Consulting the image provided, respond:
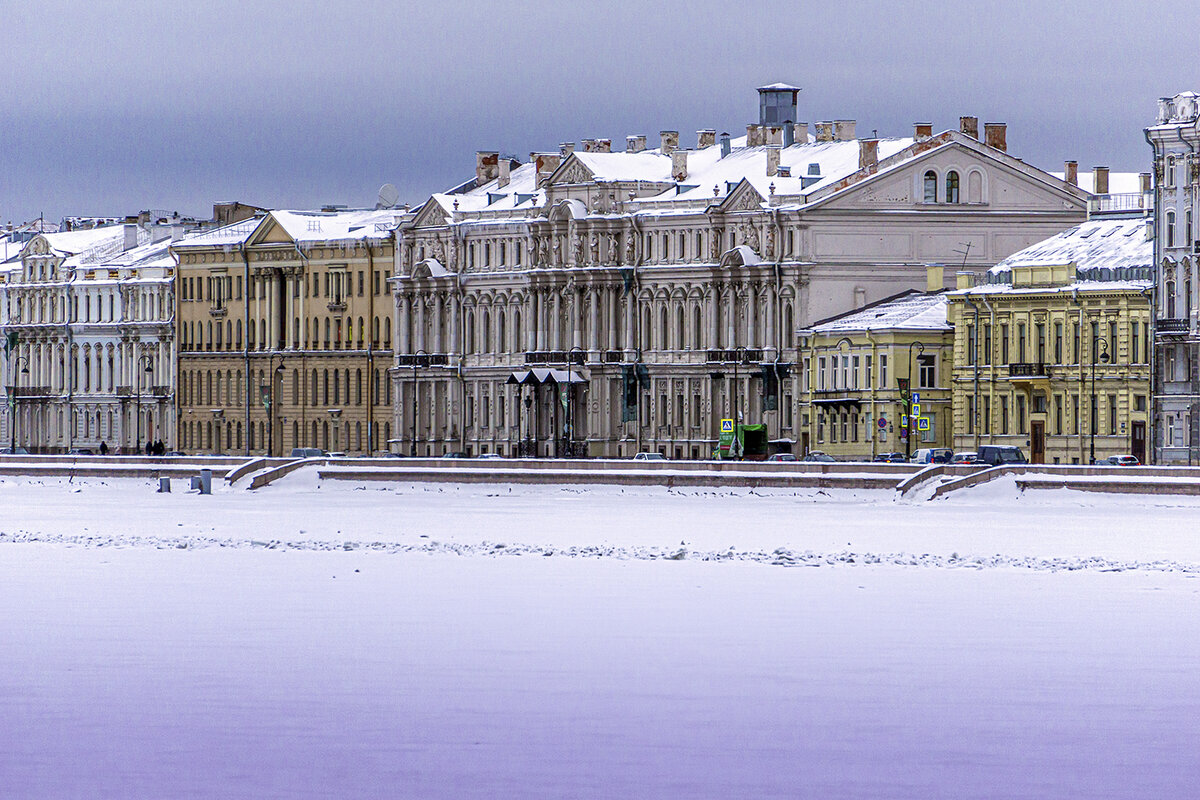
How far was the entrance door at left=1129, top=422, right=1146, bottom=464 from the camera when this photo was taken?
281ft

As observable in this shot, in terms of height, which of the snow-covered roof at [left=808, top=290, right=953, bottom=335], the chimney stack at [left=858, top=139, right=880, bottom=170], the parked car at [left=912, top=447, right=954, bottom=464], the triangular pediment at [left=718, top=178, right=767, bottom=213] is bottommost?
the parked car at [left=912, top=447, right=954, bottom=464]

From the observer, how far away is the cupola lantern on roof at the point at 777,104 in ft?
362

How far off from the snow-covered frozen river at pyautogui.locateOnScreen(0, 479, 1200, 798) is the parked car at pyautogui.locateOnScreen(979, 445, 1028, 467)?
2444 cm

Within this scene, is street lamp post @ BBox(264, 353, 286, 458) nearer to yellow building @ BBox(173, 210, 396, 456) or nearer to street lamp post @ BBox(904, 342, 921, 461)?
yellow building @ BBox(173, 210, 396, 456)

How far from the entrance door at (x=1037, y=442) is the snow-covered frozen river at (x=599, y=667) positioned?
32.6m

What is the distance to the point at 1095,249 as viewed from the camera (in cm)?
8988

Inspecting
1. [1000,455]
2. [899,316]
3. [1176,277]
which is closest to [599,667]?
[1000,455]

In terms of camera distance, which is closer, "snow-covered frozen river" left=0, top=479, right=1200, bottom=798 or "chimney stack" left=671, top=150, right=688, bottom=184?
"snow-covered frozen river" left=0, top=479, right=1200, bottom=798

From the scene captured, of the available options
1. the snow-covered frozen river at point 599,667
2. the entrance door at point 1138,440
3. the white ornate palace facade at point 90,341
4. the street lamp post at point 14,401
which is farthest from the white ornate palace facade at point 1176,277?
the street lamp post at point 14,401

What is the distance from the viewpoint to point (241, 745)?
2598 centimetres

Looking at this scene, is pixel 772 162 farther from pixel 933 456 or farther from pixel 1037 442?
pixel 933 456

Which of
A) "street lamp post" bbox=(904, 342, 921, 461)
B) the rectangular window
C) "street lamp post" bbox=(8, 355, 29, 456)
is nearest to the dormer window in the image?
"street lamp post" bbox=(904, 342, 921, 461)

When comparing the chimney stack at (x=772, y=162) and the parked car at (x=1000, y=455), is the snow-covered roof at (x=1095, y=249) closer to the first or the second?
the parked car at (x=1000, y=455)

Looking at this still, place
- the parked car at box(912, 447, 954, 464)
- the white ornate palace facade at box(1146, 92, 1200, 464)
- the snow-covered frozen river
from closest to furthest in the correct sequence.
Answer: the snow-covered frozen river → the white ornate palace facade at box(1146, 92, 1200, 464) → the parked car at box(912, 447, 954, 464)
